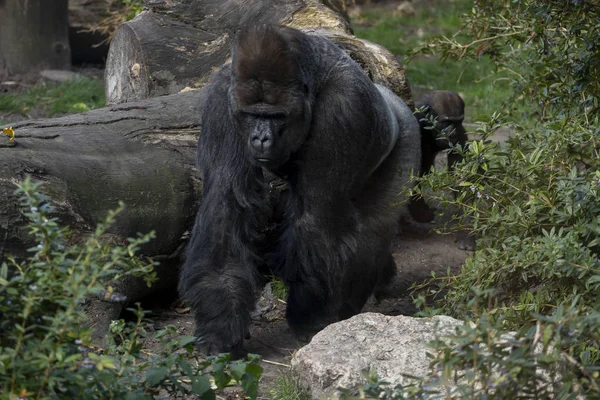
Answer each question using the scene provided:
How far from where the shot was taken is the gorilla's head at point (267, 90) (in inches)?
140

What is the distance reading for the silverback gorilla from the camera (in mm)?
3592

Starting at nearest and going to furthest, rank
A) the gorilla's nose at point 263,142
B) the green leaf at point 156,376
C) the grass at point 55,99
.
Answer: the green leaf at point 156,376
the gorilla's nose at point 263,142
the grass at point 55,99

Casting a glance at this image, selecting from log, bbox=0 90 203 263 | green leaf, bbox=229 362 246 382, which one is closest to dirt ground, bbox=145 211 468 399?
green leaf, bbox=229 362 246 382

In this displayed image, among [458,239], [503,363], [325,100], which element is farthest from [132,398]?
[458,239]

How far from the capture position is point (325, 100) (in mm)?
3820

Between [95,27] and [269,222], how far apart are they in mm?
4116

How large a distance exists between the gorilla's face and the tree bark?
15.3ft

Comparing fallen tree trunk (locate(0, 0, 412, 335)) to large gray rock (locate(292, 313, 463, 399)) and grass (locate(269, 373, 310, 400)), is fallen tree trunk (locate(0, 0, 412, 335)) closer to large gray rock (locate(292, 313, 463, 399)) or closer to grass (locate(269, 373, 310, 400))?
grass (locate(269, 373, 310, 400))

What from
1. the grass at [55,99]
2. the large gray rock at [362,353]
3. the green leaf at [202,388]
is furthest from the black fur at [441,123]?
the green leaf at [202,388]

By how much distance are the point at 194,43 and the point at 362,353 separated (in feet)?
9.28

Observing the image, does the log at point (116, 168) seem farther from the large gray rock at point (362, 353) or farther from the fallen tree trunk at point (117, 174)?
the large gray rock at point (362, 353)

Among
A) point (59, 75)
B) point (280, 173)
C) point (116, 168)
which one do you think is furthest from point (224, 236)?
point (59, 75)

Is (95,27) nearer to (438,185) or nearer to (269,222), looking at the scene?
(269,222)

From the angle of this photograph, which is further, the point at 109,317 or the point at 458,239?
the point at 458,239
